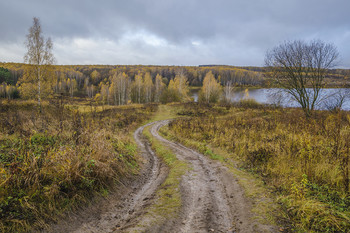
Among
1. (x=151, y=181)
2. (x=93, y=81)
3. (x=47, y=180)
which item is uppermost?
(x=93, y=81)

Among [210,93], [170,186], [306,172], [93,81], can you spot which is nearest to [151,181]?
[170,186]

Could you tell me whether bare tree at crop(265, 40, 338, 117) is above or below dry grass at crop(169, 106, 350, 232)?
above

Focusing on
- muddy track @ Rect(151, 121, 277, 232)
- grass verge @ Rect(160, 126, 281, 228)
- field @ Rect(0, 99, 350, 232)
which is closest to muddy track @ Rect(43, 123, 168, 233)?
field @ Rect(0, 99, 350, 232)

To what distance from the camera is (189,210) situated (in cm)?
430

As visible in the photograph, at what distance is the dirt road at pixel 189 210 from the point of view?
11.7 ft

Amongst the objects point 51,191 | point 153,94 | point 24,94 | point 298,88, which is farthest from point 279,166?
point 153,94

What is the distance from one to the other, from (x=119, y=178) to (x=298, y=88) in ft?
57.3

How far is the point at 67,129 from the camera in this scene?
8008mm

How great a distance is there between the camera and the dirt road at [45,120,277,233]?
3.56 meters

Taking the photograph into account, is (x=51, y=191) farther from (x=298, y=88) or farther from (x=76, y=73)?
(x=76, y=73)

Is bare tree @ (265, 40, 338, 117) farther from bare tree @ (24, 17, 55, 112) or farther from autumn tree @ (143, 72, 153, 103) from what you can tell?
autumn tree @ (143, 72, 153, 103)

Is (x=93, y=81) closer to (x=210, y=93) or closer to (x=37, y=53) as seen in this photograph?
(x=210, y=93)

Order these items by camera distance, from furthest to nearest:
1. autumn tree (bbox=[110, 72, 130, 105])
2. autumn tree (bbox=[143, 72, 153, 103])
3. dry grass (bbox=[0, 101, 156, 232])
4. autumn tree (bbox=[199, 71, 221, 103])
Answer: autumn tree (bbox=[143, 72, 153, 103]) < autumn tree (bbox=[110, 72, 130, 105]) < autumn tree (bbox=[199, 71, 221, 103]) < dry grass (bbox=[0, 101, 156, 232])

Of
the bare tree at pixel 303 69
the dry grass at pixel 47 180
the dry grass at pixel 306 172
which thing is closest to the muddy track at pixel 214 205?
the dry grass at pixel 306 172
